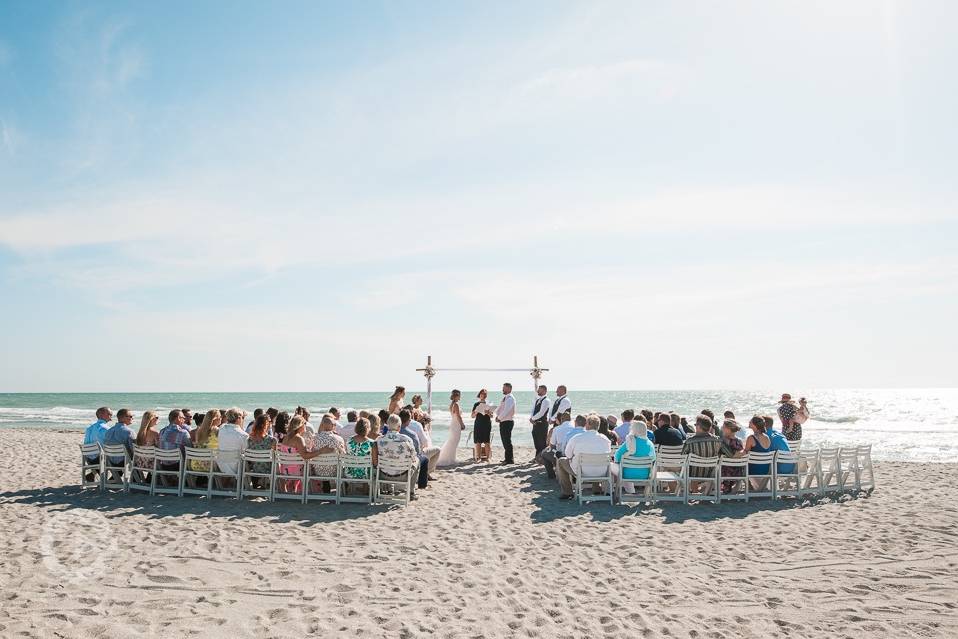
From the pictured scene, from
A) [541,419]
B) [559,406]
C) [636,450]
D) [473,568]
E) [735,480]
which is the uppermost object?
[559,406]

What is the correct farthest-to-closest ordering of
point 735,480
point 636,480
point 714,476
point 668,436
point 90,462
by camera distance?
point 668,436, point 90,462, point 735,480, point 714,476, point 636,480

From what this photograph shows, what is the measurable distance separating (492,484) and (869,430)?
29366 millimetres

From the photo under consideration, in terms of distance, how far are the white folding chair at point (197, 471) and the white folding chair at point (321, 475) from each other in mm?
1434

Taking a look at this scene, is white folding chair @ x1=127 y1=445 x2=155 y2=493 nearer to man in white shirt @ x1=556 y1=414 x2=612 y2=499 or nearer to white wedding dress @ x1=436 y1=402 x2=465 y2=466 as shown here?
white wedding dress @ x1=436 y1=402 x2=465 y2=466

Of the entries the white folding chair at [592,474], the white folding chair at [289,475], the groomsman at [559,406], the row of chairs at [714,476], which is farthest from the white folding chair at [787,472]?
the white folding chair at [289,475]

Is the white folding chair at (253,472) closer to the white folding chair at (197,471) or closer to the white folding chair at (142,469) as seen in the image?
the white folding chair at (197,471)

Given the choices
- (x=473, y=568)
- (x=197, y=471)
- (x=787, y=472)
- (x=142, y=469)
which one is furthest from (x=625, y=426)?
(x=142, y=469)

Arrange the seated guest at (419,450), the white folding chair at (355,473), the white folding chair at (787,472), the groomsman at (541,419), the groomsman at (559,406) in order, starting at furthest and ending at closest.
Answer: the groomsman at (541,419) < the groomsman at (559,406) < the seated guest at (419,450) < the white folding chair at (787,472) < the white folding chair at (355,473)

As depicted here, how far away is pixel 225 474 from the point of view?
9.00 m

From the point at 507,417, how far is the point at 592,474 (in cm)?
440

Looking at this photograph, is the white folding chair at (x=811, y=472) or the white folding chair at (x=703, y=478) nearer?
the white folding chair at (x=703, y=478)

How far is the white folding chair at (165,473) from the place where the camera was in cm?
919

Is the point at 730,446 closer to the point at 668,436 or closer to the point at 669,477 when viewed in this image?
the point at 668,436

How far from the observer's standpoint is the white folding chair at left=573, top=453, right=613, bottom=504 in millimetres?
9016
